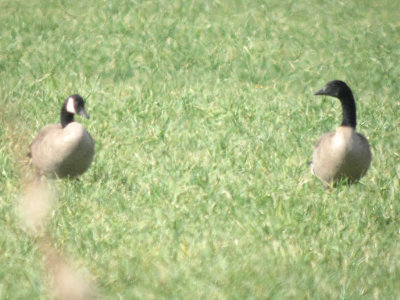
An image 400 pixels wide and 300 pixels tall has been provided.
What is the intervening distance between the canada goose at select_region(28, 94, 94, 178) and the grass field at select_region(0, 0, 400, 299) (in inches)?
6.2

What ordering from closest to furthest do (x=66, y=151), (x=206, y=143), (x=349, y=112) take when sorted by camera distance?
(x=66, y=151), (x=349, y=112), (x=206, y=143)

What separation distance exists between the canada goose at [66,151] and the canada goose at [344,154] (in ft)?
7.00

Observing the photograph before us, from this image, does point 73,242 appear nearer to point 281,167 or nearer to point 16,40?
point 281,167

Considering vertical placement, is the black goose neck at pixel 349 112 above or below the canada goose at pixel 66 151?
below

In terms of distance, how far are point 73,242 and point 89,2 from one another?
Answer: 331 inches

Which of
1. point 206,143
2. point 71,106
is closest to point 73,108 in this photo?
point 71,106

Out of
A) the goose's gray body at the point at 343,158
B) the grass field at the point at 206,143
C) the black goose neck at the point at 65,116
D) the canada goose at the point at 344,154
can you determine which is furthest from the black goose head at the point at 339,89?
the black goose neck at the point at 65,116

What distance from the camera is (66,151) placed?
20.7 ft

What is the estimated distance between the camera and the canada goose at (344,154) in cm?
637

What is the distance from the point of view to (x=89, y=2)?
12.9 metres

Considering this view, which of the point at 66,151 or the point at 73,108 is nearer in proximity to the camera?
the point at 66,151

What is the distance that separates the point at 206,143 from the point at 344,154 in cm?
176

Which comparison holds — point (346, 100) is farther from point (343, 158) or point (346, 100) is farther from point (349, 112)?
point (343, 158)

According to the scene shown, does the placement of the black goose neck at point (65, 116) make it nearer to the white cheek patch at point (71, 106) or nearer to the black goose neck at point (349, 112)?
the white cheek patch at point (71, 106)
